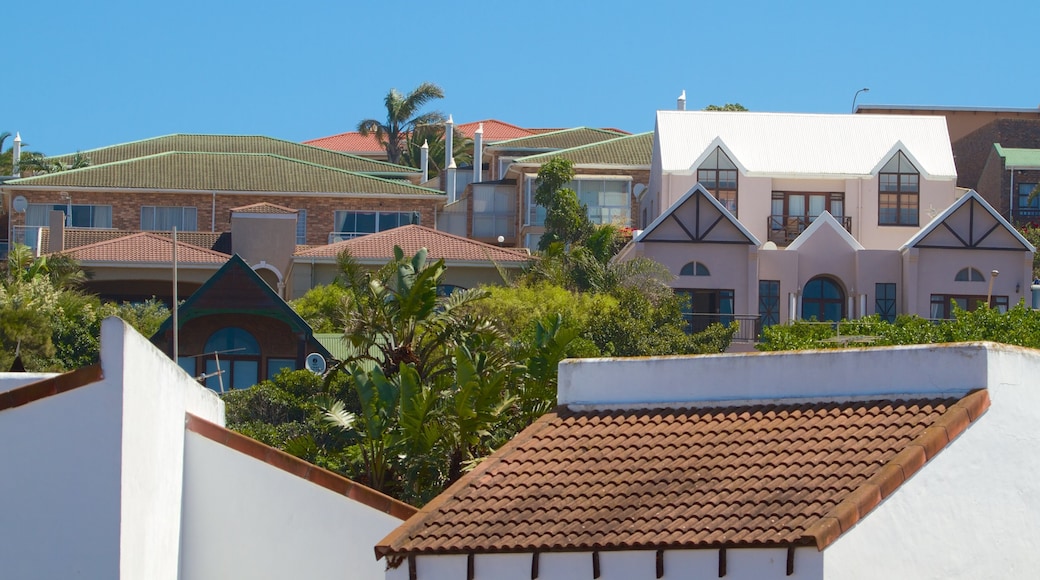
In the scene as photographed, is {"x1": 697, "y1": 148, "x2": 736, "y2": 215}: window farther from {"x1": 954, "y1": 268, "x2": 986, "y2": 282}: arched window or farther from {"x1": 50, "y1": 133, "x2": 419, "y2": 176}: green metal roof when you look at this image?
{"x1": 50, "y1": 133, "x2": 419, "y2": 176}: green metal roof

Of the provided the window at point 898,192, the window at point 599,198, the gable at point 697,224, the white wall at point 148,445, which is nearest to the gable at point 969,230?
the window at point 898,192

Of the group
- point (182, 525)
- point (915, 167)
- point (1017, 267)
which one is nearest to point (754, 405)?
point (182, 525)

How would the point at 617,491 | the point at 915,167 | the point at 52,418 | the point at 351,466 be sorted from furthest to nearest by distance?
the point at 915,167 < the point at 351,466 < the point at 617,491 < the point at 52,418

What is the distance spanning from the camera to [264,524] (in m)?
18.8

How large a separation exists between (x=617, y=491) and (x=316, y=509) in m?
3.68

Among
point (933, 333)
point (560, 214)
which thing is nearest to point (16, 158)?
point (560, 214)

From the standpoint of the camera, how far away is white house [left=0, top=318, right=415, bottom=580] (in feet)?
50.4

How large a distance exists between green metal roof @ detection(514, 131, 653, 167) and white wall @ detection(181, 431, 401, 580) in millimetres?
53529

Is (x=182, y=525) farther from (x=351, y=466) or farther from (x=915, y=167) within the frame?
(x=915, y=167)

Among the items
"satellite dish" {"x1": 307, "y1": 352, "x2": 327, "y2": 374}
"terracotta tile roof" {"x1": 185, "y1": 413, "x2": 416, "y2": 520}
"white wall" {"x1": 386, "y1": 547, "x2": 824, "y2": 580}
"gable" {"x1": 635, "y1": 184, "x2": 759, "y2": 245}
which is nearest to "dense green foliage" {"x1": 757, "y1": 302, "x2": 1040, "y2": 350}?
"satellite dish" {"x1": 307, "y1": 352, "x2": 327, "y2": 374}

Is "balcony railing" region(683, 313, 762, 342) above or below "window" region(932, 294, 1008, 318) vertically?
below

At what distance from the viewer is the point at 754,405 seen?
59.7 feet

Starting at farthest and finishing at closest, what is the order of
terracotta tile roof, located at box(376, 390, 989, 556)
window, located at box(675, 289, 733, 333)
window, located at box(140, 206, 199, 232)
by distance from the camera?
window, located at box(140, 206, 199, 232)
window, located at box(675, 289, 733, 333)
terracotta tile roof, located at box(376, 390, 989, 556)

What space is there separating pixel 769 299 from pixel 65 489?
41.1 meters
